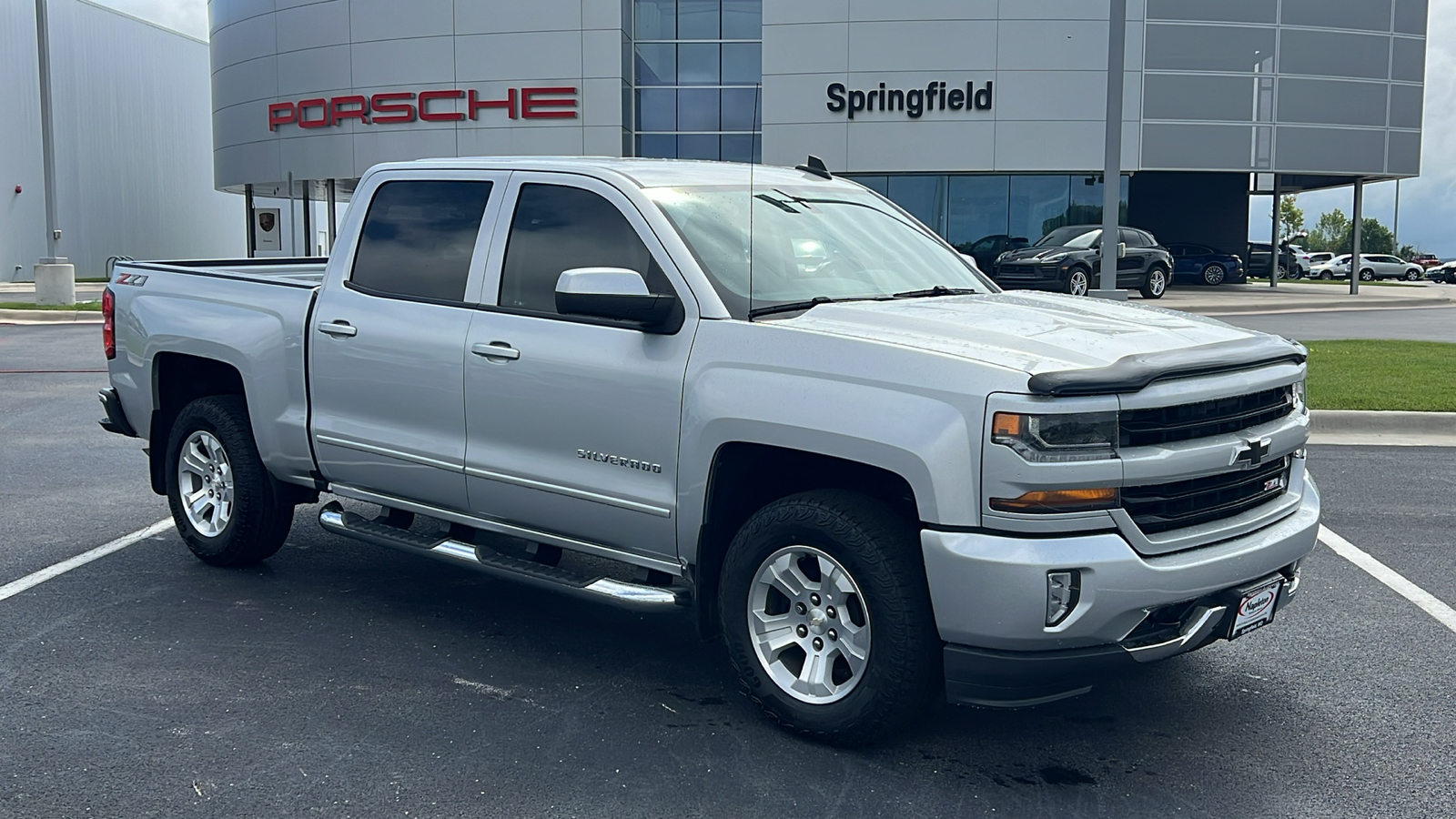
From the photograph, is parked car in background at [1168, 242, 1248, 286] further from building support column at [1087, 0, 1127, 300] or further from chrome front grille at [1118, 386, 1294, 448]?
chrome front grille at [1118, 386, 1294, 448]

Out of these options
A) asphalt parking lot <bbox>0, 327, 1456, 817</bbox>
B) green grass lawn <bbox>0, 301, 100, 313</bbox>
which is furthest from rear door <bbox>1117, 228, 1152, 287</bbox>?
asphalt parking lot <bbox>0, 327, 1456, 817</bbox>

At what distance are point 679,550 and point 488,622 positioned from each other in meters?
1.45

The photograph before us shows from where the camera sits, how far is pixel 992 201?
35.9 m

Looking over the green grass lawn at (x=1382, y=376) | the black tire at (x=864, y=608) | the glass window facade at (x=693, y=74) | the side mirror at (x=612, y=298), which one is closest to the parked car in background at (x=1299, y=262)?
the glass window facade at (x=693, y=74)

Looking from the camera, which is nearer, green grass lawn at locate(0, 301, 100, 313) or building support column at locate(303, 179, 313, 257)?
green grass lawn at locate(0, 301, 100, 313)

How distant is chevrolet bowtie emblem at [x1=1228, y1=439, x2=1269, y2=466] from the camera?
4234mm

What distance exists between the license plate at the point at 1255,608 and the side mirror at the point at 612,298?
7.16 ft

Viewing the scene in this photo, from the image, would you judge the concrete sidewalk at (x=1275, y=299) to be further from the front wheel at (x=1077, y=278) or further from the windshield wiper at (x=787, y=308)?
the windshield wiper at (x=787, y=308)

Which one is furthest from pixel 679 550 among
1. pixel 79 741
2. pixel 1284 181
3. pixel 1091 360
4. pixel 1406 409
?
pixel 1284 181

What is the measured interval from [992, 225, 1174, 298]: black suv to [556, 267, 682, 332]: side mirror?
2348cm

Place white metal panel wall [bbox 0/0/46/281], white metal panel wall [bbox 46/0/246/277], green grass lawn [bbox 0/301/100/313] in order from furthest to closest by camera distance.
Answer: white metal panel wall [bbox 46/0/246/277], white metal panel wall [bbox 0/0/46/281], green grass lawn [bbox 0/301/100/313]

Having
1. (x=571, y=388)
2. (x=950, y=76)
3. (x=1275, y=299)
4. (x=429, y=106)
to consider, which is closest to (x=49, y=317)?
(x=429, y=106)

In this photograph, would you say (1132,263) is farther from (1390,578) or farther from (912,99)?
(1390,578)

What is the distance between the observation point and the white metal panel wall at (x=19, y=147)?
50125 mm
